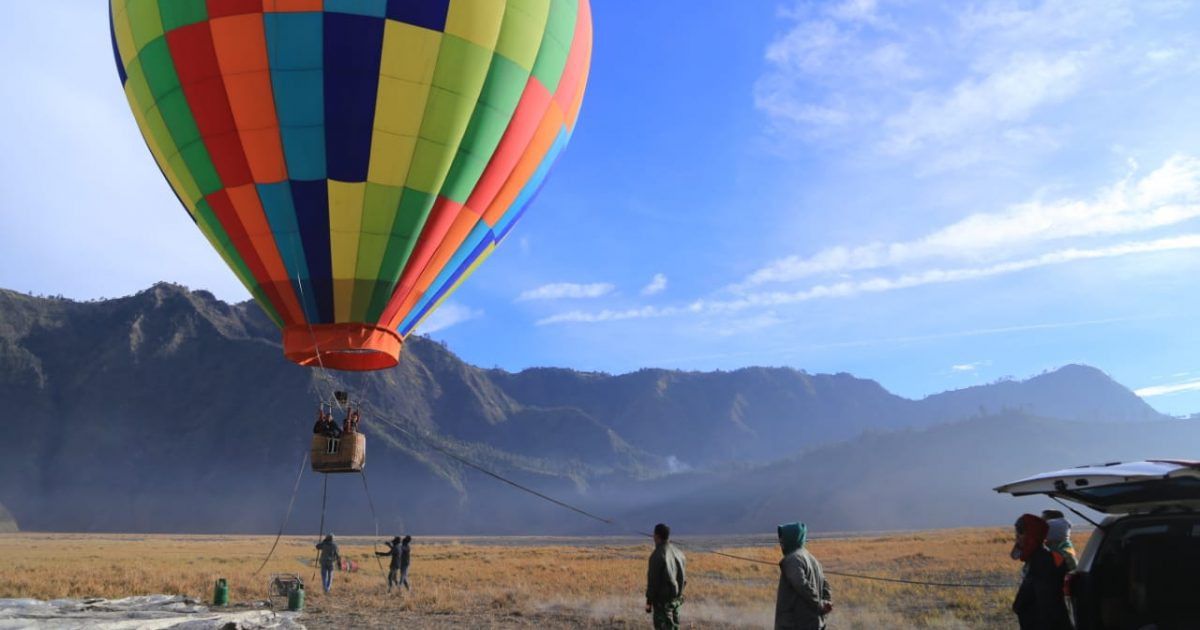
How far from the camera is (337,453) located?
1323 cm

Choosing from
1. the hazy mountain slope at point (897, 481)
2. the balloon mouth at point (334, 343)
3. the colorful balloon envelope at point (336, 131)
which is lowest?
the hazy mountain slope at point (897, 481)

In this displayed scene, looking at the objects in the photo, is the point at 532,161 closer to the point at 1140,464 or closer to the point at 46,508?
the point at 1140,464

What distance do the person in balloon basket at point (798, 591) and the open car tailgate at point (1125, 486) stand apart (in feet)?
4.93

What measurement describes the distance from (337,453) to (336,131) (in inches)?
201

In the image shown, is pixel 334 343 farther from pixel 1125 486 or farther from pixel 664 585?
pixel 1125 486

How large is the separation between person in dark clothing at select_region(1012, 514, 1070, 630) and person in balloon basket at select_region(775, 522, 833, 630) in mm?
1299

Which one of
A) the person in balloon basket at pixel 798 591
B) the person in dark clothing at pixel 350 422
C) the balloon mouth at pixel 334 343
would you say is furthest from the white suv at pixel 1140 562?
the balloon mouth at pixel 334 343

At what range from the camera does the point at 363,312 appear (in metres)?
13.8

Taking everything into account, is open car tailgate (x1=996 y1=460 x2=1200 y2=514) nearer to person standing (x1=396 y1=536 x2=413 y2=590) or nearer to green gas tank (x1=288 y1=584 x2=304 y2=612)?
green gas tank (x1=288 y1=584 x2=304 y2=612)

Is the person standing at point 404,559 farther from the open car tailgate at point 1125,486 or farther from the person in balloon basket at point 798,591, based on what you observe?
the open car tailgate at point 1125,486

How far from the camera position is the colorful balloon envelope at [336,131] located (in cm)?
1284

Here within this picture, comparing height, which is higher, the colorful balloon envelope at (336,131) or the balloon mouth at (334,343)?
the colorful balloon envelope at (336,131)

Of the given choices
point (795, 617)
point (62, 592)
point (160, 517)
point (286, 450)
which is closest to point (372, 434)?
point (286, 450)

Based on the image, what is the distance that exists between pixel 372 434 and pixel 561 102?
12787cm
